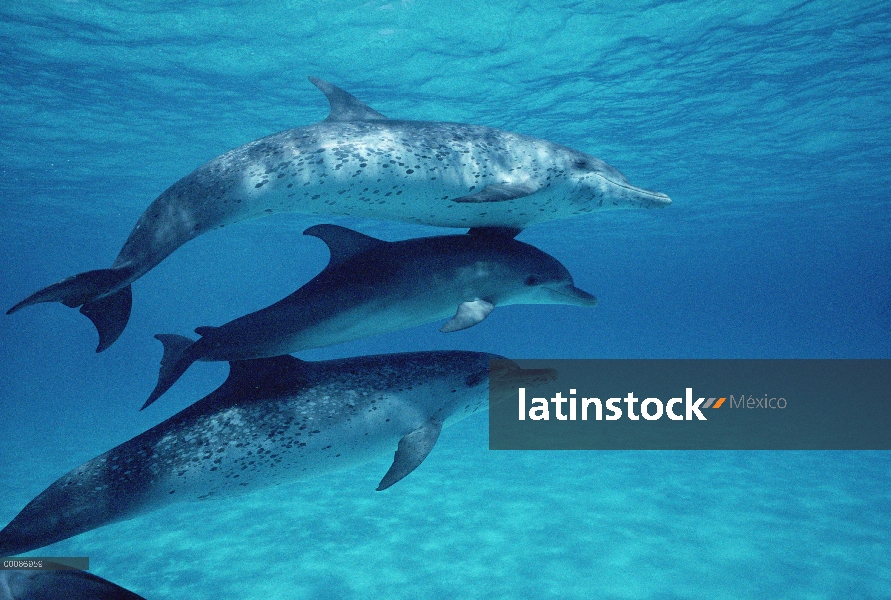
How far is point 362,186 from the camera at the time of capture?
4180 millimetres

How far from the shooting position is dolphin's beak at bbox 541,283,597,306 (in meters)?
5.10

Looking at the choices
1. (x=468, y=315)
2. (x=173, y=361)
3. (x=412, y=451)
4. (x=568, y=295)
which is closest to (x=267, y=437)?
(x=173, y=361)

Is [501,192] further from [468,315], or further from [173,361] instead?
[173,361]

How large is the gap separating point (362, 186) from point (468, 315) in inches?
50.9

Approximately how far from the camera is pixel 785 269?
83188mm

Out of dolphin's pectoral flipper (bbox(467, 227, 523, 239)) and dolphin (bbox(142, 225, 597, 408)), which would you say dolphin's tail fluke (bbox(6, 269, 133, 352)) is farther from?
dolphin's pectoral flipper (bbox(467, 227, 523, 239))

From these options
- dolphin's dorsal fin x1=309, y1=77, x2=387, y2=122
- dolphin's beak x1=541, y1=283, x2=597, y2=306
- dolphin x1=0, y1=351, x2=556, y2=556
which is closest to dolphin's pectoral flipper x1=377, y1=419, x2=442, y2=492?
dolphin x1=0, y1=351, x2=556, y2=556

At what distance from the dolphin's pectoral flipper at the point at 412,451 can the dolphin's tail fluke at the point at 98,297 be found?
89.4 inches

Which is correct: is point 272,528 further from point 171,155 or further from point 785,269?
point 785,269

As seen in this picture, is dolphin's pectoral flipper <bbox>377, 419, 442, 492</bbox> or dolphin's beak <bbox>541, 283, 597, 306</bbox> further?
dolphin's beak <bbox>541, 283, 597, 306</bbox>

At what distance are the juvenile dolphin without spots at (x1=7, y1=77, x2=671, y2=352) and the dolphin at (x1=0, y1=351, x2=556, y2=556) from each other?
90 cm

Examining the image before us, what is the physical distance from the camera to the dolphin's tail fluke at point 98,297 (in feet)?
11.6

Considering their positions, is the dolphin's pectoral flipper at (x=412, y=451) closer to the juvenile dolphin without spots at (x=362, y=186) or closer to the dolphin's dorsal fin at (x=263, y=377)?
the dolphin's dorsal fin at (x=263, y=377)

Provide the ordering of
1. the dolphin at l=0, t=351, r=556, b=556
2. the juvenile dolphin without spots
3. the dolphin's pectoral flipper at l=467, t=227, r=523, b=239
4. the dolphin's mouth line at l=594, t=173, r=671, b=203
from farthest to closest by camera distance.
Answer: the dolphin's pectoral flipper at l=467, t=227, r=523, b=239
the dolphin's mouth line at l=594, t=173, r=671, b=203
the juvenile dolphin without spots
the dolphin at l=0, t=351, r=556, b=556
